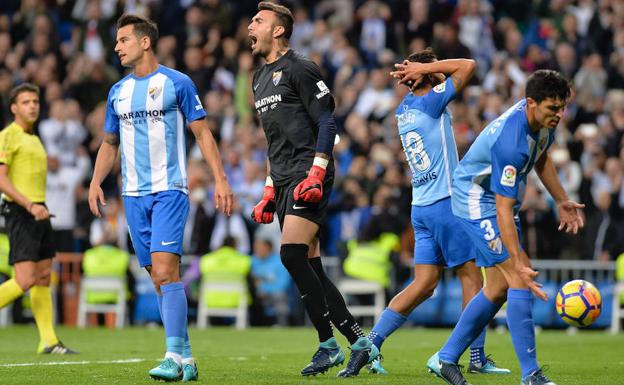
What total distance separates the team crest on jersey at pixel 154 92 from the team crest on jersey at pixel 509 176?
285 centimetres

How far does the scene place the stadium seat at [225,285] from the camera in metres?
19.2

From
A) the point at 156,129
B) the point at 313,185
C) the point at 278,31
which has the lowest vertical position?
the point at 313,185

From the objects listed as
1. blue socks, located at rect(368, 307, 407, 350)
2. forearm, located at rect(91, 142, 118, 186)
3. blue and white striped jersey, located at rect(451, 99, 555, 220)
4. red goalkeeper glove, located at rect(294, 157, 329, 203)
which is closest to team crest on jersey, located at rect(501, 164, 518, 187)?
blue and white striped jersey, located at rect(451, 99, 555, 220)

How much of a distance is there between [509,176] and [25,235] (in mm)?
6459

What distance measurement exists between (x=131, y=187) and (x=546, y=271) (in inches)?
426

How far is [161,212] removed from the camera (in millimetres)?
8953

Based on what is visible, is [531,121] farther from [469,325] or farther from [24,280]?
[24,280]

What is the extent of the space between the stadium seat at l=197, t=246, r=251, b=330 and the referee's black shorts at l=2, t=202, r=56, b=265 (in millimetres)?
6670

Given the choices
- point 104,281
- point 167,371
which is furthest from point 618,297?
point 167,371

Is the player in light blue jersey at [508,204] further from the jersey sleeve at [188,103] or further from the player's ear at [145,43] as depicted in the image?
the player's ear at [145,43]

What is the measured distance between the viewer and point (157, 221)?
29.3ft

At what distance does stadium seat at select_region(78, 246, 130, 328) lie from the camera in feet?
64.4

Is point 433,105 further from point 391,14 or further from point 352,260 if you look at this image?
point 391,14

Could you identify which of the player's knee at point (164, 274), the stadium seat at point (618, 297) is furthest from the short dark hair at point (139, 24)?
the stadium seat at point (618, 297)
